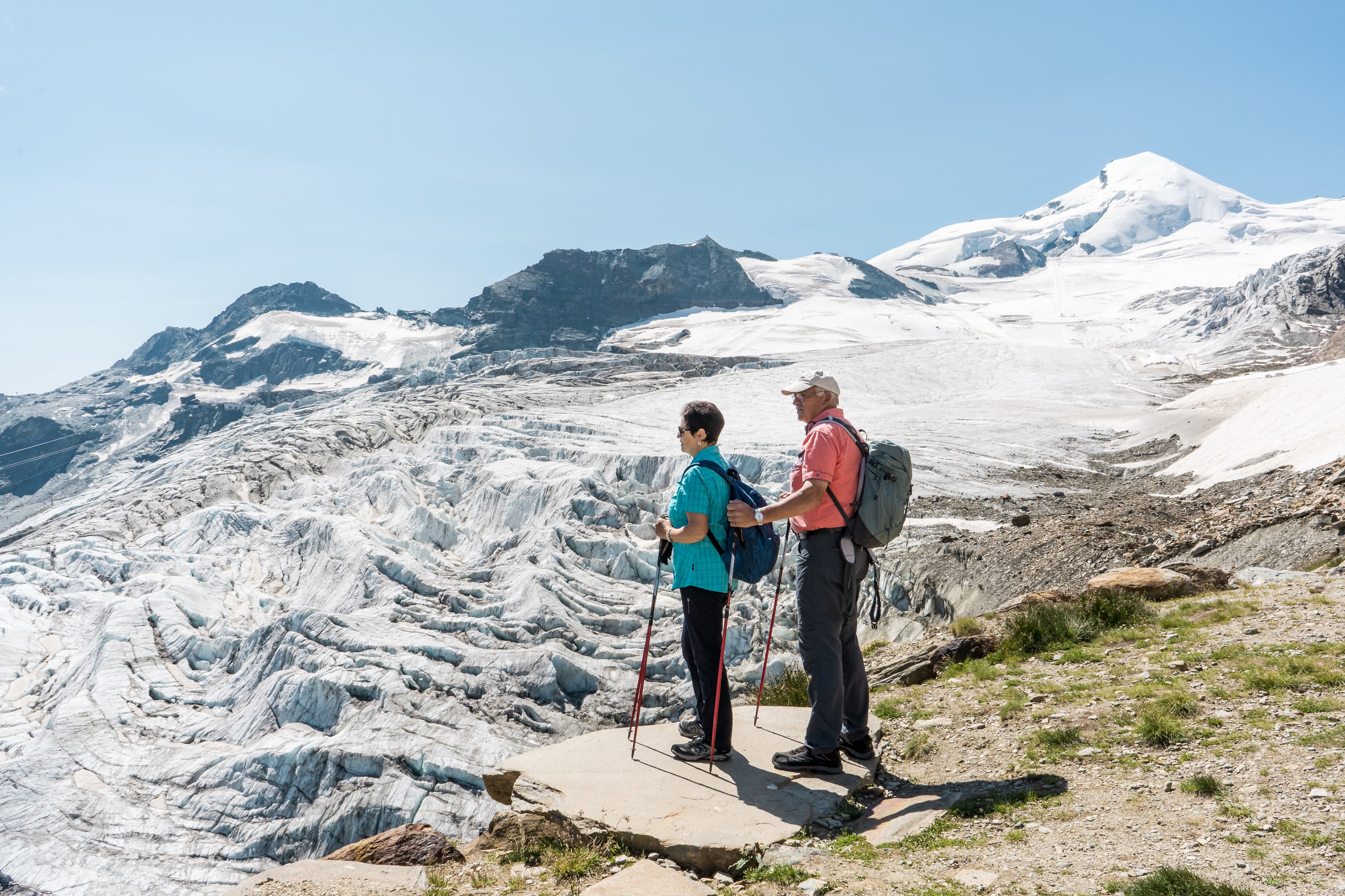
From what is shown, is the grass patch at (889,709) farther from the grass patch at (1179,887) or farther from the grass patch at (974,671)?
the grass patch at (1179,887)

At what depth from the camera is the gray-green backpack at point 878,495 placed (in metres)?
4.89

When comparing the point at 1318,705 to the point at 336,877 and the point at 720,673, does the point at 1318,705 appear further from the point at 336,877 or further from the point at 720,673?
the point at 336,877

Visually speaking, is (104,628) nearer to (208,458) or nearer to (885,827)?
(208,458)

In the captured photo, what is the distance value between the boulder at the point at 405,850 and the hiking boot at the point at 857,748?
2.77 m

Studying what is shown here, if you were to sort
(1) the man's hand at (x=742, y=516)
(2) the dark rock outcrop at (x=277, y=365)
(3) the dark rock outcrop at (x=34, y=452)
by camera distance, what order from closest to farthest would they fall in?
(1) the man's hand at (x=742, y=516), (3) the dark rock outcrop at (x=34, y=452), (2) the dark rock outcrop at (x=277, y=365)

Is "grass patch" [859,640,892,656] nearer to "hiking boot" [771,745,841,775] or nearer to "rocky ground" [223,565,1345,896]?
"rocky ground" [223,565,1345,896]

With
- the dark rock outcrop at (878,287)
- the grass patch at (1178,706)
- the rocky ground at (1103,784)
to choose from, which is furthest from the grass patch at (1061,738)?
the dark rock outcrop at (878,287)

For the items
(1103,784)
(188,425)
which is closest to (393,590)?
(1103,784)

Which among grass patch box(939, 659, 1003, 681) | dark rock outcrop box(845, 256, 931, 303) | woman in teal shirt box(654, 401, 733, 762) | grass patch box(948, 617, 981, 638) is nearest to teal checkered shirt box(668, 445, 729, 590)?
woman in teal shirt box(654, 401, 733, 762)

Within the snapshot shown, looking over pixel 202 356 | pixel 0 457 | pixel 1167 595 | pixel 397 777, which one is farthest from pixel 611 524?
pixel 202 356

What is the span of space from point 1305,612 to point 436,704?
16.7 metres

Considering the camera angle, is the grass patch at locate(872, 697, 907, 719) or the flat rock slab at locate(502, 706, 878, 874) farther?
the grass patch at locate(872, 697, 907, 719)

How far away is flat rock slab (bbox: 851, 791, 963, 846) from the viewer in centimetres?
450

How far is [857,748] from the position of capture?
219 inches
